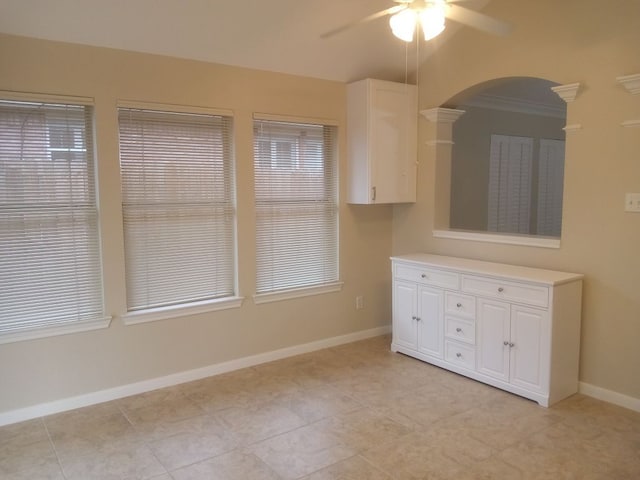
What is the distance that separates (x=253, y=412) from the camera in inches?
131

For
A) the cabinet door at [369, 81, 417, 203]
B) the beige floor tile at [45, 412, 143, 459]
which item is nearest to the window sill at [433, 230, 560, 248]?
the cabinet door at [369, 81, 417, 203]

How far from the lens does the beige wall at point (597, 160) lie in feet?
10.6

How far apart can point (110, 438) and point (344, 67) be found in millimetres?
3328

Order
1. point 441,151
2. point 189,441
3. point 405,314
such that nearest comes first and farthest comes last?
point 189,441 → point 405,314 → point 441,151

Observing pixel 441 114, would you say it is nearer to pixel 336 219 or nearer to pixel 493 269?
pixel 336 219

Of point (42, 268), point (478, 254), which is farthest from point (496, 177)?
point (42, 268)

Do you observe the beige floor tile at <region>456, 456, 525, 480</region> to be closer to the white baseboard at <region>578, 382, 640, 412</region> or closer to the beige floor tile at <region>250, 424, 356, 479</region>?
the beige floor tile at <region>250, 424, 356, 479</region>

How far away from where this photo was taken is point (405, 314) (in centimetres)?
433

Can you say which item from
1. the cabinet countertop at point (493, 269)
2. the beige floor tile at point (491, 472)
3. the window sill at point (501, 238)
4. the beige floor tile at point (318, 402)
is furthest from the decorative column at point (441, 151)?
the beige floor tile at point (491, 472)

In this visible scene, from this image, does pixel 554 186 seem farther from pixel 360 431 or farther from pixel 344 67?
pixel 360 431

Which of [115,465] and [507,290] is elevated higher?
[507,290]

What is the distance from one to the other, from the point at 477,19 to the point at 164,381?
10.4ft

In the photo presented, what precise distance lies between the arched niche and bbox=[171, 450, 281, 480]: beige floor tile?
3.46 metres

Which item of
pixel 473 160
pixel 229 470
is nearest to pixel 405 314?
pixel 229 470
